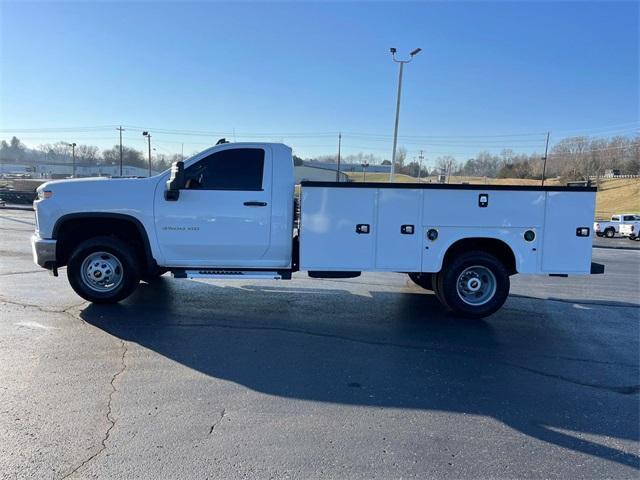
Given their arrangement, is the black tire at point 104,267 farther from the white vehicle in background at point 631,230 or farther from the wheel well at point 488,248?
the white vehicle in background at point 631,230

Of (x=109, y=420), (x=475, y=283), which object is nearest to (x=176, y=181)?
(x=109, y=420)

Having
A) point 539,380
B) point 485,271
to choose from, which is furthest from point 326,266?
point 539,380

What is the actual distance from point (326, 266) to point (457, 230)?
1827mm

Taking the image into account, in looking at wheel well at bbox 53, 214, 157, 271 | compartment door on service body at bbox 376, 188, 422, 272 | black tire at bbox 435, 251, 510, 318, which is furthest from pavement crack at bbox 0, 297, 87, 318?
black tire at bbox 435, 251, 510, 318

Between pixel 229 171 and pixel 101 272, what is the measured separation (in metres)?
2.24

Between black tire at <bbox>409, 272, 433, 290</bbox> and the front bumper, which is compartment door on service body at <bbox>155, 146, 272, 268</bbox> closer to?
the front bumper

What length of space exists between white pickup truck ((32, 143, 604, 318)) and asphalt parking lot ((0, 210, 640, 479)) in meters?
0.62

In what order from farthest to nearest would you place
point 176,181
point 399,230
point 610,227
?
point 610,227 → point 399,230 → point 176,181

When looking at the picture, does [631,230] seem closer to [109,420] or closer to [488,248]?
[488,248]

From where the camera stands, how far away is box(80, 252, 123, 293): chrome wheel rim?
6.41 metres

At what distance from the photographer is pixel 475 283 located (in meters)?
6.51

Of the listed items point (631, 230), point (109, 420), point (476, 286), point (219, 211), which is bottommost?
point (109, 420)

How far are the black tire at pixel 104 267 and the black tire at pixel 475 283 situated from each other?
428cm

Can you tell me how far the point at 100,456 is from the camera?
3.00m
